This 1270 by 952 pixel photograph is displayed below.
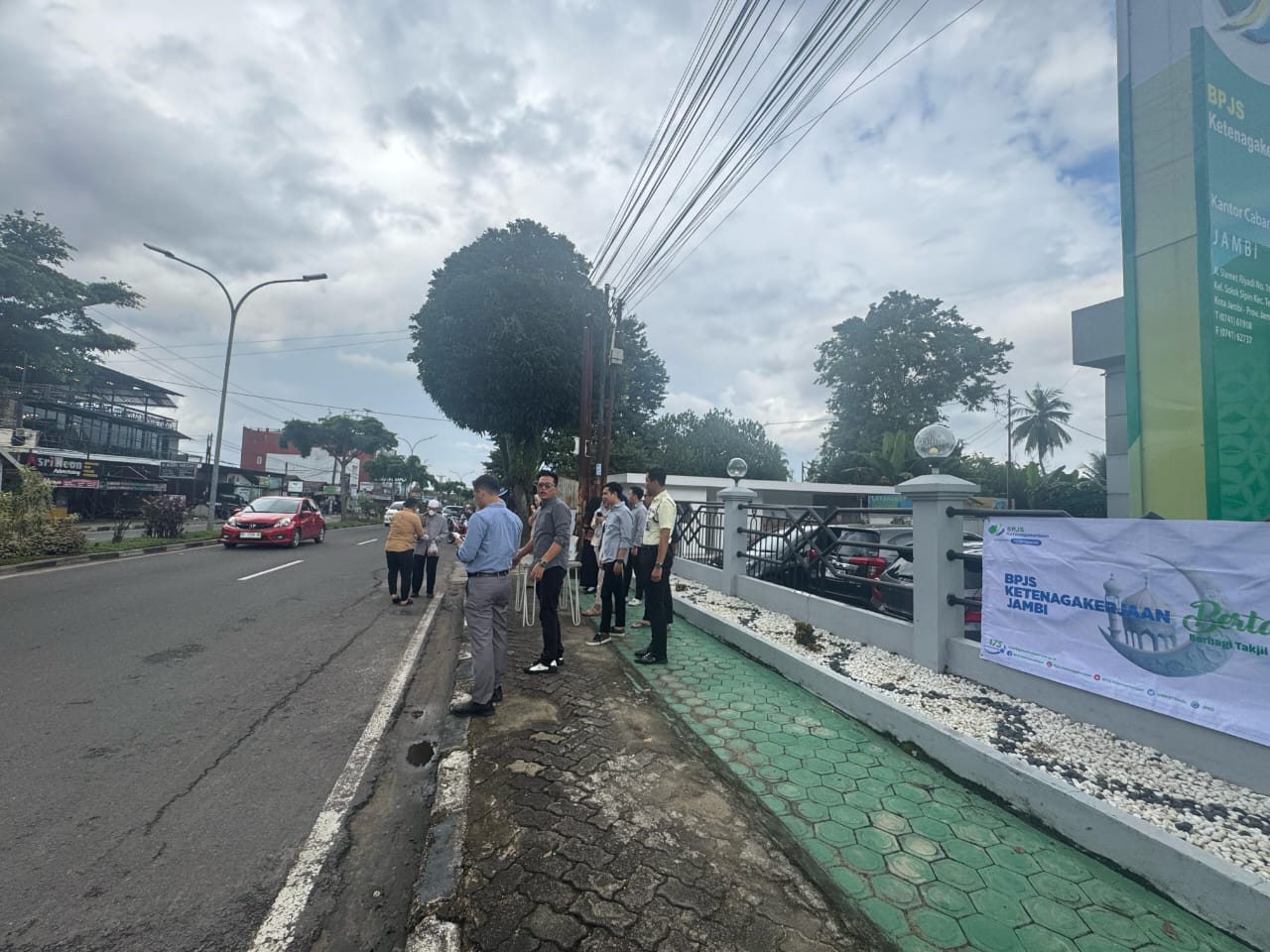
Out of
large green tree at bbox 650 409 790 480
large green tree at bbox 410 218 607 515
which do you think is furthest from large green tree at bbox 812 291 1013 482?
large green tree at bbox 410 218 607 515

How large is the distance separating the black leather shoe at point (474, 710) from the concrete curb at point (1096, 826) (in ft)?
8.79

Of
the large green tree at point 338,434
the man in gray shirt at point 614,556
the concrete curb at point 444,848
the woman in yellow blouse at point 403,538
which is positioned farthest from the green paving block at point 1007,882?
the large green tree at point 338,434

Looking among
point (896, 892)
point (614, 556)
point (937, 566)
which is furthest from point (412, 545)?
point (896, 892)

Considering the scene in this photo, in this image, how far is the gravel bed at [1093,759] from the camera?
260cm

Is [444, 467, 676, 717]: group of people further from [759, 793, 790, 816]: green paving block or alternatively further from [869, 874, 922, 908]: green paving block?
[869, 874, 922, 908]: green paving block

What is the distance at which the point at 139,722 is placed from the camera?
3.90 metres

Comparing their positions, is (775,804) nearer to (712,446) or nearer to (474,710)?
(474,710)

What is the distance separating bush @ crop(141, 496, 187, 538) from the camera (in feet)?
53.9

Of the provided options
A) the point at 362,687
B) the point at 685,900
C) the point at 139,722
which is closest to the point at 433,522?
the point at 362,687

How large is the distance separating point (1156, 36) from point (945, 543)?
13.7ft

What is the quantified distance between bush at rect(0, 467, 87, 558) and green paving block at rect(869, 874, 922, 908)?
1553 cm

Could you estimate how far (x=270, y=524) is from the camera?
15016 mm

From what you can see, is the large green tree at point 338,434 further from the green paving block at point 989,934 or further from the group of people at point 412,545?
the green paving block at point 989,934

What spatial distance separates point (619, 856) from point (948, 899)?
1.36 m
